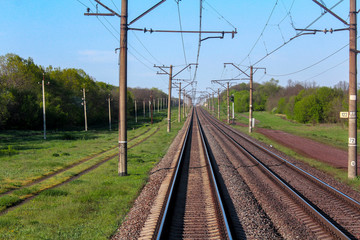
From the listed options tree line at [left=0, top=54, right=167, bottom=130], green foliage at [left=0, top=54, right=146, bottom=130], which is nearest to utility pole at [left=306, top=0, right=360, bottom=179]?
tree line at [left=0, top=54, right=167, bottom=130]

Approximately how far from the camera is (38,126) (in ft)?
197

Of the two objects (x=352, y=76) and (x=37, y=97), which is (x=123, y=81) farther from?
(x=37, y=97)

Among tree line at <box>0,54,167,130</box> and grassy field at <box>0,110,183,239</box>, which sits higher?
tree line at <box>0,54,167,130</box>

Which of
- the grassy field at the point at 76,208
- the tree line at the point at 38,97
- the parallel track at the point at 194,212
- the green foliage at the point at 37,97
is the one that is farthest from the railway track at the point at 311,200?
the green foliage at the point at 37,97

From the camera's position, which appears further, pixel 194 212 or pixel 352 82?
pixel 352 82

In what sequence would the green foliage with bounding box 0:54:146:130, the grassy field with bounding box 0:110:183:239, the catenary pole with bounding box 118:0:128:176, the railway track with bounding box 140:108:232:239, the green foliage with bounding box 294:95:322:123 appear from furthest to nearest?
the green foliage with bounding box 294:95:322:123, the green foliage with bounding box 0:54:146:130, the catenary pole with bounding box 118:0:128:176, the grassy field with bounding box 0:110:183:239, the railway track with bounding box 140:108:232:239

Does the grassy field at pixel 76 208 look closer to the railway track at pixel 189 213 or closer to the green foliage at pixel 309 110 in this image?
the railway track at pixel 189 213

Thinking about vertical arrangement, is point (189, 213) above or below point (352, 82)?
below

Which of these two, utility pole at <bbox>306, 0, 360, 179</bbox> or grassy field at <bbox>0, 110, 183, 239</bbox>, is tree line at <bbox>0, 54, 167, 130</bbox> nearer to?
grassy field at <bbox>0, 110, 183, 239</bbox>

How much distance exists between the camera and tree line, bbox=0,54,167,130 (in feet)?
181

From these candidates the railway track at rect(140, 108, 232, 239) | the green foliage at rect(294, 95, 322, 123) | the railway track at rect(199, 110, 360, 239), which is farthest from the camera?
the green foliage at rect(294, 95, 322, 123)

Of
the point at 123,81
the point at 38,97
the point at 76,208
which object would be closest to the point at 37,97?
the point at 38,97

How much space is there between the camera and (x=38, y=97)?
60.1 metres

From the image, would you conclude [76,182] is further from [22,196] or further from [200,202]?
→ [200,202]
